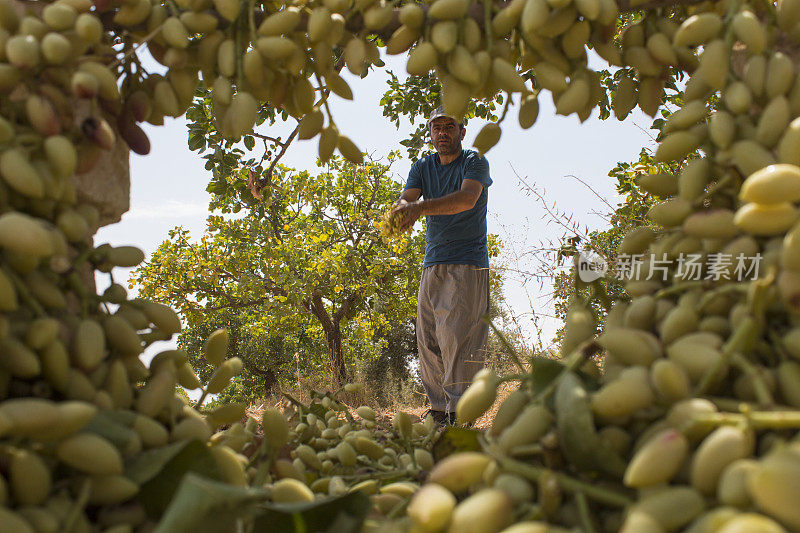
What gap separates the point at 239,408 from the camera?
0.78 meters

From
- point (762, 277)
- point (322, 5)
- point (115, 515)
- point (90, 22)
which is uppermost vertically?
point (322, 5)

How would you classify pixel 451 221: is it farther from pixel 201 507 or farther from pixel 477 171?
pixel 201 507

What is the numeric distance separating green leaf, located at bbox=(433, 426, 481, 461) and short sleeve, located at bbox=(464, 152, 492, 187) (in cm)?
258

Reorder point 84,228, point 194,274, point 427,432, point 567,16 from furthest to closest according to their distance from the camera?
point 194,274, point 427,432, point 567,16, point 84,228

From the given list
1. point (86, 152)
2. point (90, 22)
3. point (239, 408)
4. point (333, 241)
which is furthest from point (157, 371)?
point (333, 241)

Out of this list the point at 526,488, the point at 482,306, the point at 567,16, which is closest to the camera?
the point at 526,488

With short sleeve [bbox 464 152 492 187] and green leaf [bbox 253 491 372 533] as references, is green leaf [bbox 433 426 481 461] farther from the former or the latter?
short sleeve [bbox 464 152 492 187]

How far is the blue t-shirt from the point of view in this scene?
3.56 m

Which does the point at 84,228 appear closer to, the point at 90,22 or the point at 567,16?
the point at 90,22

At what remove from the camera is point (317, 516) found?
21.8 inches

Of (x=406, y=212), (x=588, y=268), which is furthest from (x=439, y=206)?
(x=588, y=268)

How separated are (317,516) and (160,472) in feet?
0.50

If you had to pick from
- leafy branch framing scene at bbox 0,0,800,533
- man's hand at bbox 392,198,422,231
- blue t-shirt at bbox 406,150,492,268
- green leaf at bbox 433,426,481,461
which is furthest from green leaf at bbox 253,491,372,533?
blue t-shirt at bbox 406,150,492,268

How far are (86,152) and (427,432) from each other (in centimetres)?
68
